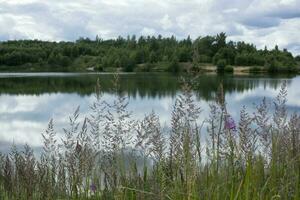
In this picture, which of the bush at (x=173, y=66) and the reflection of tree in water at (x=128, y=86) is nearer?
the reflection of tree in water at (x=128, y=86)

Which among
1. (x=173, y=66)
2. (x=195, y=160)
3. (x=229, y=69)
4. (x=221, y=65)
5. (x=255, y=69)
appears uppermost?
(x=195, y=160)

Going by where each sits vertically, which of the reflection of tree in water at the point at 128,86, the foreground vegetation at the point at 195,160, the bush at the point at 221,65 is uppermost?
the foreground vegetation at the point at 195,160

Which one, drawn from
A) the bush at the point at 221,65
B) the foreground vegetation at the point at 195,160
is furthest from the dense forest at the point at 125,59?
the foreground vegetation at the point at 195,160

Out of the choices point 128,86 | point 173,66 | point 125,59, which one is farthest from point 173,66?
point 128,86

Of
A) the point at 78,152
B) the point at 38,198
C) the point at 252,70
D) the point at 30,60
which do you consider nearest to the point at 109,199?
the point at 38,198

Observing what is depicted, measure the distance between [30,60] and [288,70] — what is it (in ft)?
291

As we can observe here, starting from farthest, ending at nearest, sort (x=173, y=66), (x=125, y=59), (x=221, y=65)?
(x=125, y=59) < (x=221, y=65) < (x=173, y=66)

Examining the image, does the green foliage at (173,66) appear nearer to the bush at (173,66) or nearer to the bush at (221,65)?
the bush at (173,66)

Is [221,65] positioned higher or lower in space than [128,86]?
higher

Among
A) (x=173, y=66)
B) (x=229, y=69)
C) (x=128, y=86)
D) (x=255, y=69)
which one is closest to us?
(x=128, y=86)

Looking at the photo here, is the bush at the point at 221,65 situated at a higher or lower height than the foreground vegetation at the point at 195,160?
lower

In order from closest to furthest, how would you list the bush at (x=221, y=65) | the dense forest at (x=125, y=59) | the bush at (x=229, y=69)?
the bush at (x=221, y=65), the bush at (x=229, y=69), the dense forest at (x=125, y=59)

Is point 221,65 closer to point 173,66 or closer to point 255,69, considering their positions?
point 173,66

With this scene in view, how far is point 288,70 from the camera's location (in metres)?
138
